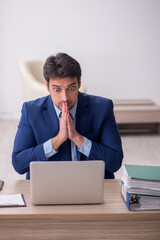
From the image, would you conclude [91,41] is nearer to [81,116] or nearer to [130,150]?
[130,150]

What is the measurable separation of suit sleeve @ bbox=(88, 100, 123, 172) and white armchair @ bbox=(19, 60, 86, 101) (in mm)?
2917

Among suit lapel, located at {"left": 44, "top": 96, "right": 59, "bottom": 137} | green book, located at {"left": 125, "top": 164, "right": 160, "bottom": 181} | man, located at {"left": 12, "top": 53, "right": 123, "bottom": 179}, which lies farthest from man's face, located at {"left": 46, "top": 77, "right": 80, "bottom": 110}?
green book, located at {"left": 125, "top": 164, "right": 160, "bottom": 181}

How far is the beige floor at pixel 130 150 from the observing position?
180 inches

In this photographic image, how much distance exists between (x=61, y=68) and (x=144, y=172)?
752 mm

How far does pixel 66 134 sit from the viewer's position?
2268mm

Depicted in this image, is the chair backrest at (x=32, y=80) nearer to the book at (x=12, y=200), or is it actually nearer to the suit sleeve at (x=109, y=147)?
the suit sleeve at (x=109, y=147)

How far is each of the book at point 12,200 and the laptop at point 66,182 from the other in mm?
69

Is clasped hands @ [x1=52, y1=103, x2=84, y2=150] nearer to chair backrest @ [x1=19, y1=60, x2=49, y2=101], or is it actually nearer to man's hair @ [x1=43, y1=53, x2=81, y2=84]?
man's hair @ [x1=43, y1=53, x2=81, y2=84]

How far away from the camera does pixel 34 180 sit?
185 centimetres

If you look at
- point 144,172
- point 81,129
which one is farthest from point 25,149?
point 144,172

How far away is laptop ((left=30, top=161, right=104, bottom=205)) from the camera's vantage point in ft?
6.01

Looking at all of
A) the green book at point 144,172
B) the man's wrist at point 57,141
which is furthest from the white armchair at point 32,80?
the green book at point 144,172

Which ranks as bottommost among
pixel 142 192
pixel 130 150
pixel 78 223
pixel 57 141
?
pixel 130 150

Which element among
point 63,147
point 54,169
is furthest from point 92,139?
point 54,169
